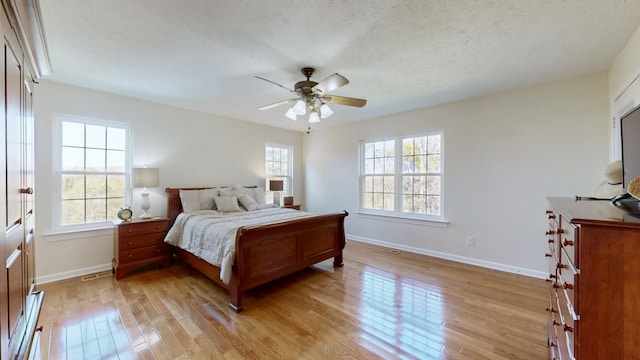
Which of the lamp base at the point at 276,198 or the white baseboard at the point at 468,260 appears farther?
the lamp base at the point at 276,198

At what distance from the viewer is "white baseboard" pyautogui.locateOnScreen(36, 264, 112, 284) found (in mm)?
3074

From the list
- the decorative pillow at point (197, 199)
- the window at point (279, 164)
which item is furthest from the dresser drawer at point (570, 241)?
the window at point (279, 164)

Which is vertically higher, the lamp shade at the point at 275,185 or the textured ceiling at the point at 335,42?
the textured ceiling at the point at 335,42

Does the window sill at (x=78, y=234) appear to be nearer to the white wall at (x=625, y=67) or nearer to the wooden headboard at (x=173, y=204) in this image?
the wooden headboard at (x=173, y=204)

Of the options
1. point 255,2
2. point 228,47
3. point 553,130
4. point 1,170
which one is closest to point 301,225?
point 228,47

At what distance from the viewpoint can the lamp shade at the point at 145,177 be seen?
355 cm

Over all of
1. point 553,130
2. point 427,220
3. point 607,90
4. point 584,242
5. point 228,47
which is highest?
point 228,47

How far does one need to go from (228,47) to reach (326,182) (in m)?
3.79

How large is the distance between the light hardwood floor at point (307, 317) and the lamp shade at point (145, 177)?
3.96 feet

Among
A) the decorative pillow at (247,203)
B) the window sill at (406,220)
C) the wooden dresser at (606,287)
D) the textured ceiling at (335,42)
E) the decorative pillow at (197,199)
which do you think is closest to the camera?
the wooden dresser at (606,287)

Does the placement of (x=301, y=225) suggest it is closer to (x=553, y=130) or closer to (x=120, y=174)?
(x=120, y=174)

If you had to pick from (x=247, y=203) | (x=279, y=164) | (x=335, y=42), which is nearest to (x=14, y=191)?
(x=335, y=42)

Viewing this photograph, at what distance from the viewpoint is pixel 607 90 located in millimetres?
2848

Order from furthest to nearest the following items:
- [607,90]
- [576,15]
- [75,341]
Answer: [607,90] < [75,341] < [576,15]
